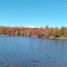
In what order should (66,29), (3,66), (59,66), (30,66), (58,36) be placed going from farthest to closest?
(66,29)
(58,36)
(59,66)
(30,66)
(3,66)

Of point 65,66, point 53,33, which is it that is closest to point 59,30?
point 53,33

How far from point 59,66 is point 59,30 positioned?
490 ft

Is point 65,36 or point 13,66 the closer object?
point 13,66

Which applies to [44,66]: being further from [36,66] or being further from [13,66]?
[13,66]

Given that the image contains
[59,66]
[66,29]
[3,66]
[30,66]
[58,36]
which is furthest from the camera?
[66,29]

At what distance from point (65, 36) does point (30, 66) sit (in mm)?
153868

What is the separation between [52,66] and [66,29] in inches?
6197

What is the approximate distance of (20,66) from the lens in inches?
1103

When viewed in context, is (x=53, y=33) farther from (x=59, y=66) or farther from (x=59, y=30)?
(x=59, y=66)

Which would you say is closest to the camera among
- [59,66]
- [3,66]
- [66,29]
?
[3,66]

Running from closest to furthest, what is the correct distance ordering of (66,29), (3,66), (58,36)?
(3,66) < (58,36) < (66,29)

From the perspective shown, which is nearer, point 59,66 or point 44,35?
point 59,66

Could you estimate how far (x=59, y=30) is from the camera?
17875cm

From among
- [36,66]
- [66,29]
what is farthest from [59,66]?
[66,29]
